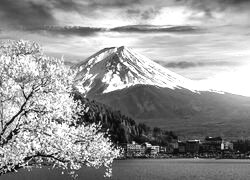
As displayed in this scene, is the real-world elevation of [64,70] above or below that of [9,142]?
above

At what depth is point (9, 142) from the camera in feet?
80.9

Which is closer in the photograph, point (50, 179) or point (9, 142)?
point (9, 142)

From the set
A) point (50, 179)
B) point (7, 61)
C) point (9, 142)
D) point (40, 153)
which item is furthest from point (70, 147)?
point (50, 179)

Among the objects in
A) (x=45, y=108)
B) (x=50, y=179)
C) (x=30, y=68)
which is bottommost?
(x=50, y=179)

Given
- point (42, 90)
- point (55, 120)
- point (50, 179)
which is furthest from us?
point (50, 179)

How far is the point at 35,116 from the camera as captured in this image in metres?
24.7

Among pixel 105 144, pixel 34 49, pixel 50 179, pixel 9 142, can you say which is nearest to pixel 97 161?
pixel 105 144

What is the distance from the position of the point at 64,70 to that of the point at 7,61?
3.16 meters

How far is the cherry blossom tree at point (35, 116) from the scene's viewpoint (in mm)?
24484

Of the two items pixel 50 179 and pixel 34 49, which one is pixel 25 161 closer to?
pixel 34 49

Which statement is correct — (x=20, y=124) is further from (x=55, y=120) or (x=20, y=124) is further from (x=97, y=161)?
(x=97, y=161)

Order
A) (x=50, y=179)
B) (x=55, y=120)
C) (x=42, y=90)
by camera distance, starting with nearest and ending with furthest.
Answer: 1. (x=42, y=90)
2. (x=55, y=120)
3. (x=50, y=179)

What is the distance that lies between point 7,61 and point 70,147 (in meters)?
5.75

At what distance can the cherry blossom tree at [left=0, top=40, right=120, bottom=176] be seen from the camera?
24.5 meters
